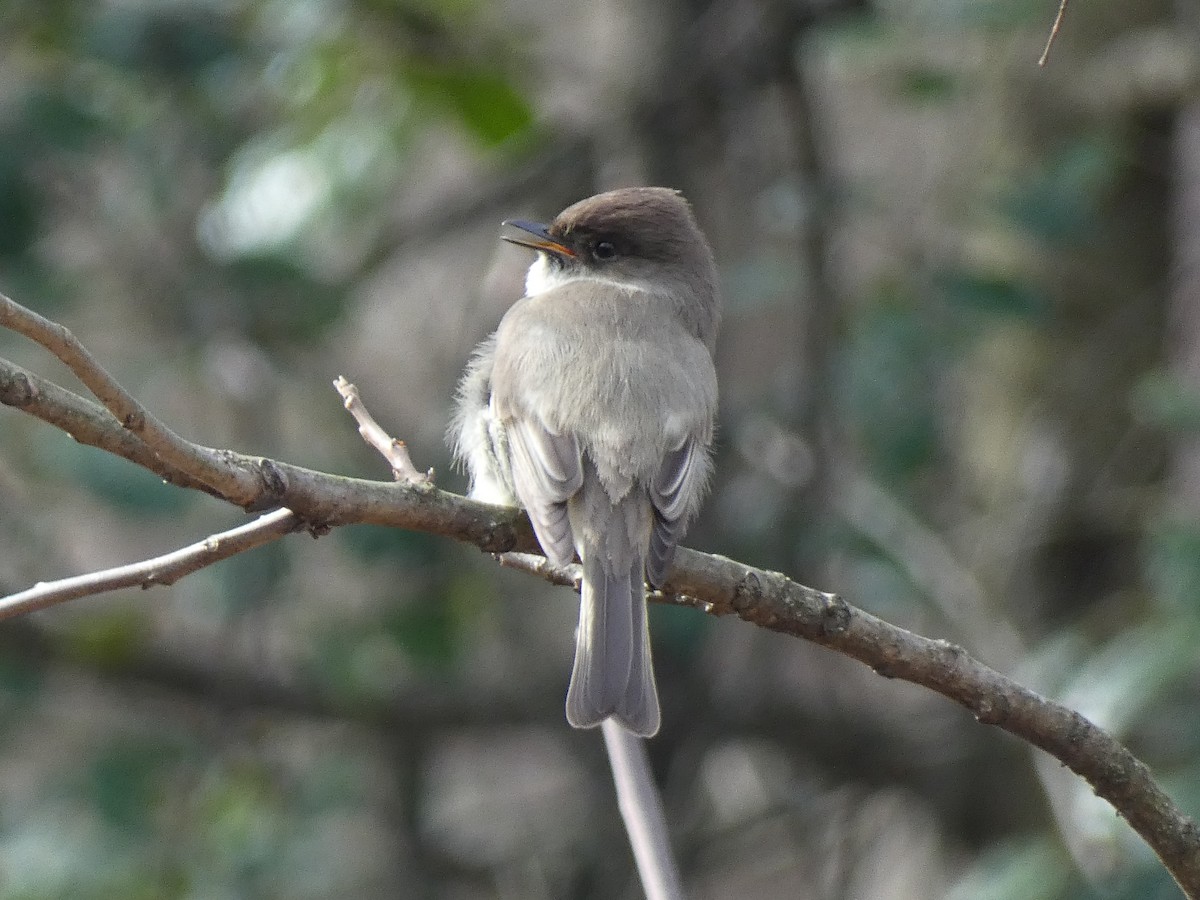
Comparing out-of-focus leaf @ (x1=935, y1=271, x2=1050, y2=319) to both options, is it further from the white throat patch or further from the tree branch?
the tree branch

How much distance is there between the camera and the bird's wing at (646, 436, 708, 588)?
10.1 feet

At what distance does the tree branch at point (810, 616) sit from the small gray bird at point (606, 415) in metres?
0.34

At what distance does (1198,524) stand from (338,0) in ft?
9.95

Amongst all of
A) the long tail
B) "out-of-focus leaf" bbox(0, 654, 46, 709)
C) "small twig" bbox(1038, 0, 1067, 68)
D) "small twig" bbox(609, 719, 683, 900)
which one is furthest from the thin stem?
"out-of-focus leaf" bbox(0, 654, 46, 709)

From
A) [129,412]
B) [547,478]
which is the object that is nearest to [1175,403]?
[547,478]

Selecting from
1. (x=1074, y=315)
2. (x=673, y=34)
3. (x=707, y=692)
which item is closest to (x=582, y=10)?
(x=673, y=34)

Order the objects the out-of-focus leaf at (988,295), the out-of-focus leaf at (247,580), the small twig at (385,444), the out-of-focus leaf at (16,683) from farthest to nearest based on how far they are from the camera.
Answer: the out-of-focus leaf at (16,683) < the out-of-focus leaf at (247,580) < the out-of-focus leaf at (988,295) < the small twig at (385,444)

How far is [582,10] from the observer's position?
10242 millimetres

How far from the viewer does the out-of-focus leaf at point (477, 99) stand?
17.6ft

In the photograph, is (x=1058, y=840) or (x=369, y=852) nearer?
(x=1058, y=840)

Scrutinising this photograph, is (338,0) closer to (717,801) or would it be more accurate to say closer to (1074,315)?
(1074,315)

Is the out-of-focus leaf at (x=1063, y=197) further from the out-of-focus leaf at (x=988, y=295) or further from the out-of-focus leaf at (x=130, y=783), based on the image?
the out-of-focus leaf at (x=130, y=783)

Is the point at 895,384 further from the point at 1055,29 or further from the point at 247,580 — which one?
the point at 1055,29

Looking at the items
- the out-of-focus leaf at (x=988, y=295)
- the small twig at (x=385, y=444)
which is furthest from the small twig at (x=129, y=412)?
the out-of-focus leaf at (x=988, y=295)
